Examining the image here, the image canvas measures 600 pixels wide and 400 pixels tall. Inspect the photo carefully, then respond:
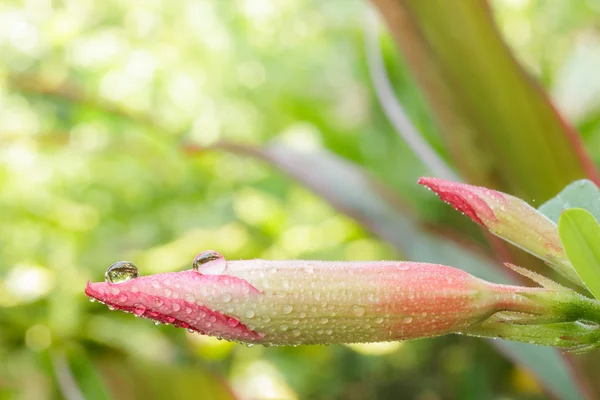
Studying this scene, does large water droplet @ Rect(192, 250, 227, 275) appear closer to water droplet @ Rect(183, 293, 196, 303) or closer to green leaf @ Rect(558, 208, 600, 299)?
water droplet @ Rect(183, 293, 196, 303)

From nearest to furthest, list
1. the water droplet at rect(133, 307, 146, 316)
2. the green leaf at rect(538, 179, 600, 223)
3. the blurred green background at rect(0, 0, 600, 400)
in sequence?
the water droplet at rect(133, 307, 146, 316)
the green leaf at rect(538, 179, 600, 223)
the blurred green background at rect(0, 0, 600, 400)

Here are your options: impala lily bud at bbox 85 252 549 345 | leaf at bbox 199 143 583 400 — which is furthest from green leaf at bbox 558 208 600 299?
leaf at bbox 199 143 583 400

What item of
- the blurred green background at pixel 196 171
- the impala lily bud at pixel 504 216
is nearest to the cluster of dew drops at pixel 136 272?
the impala lily bud at pixel 504 216

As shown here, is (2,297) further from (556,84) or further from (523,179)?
(556,84)

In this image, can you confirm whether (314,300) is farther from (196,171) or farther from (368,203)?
(196,171)

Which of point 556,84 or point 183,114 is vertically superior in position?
point 183,114

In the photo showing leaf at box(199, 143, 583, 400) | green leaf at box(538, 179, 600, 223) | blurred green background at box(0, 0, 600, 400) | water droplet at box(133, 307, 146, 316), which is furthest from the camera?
blurred green background at box(0, 0, 600, 400)

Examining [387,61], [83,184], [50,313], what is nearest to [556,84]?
[387,61]

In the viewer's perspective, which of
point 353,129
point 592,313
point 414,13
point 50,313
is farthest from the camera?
point 353,129
